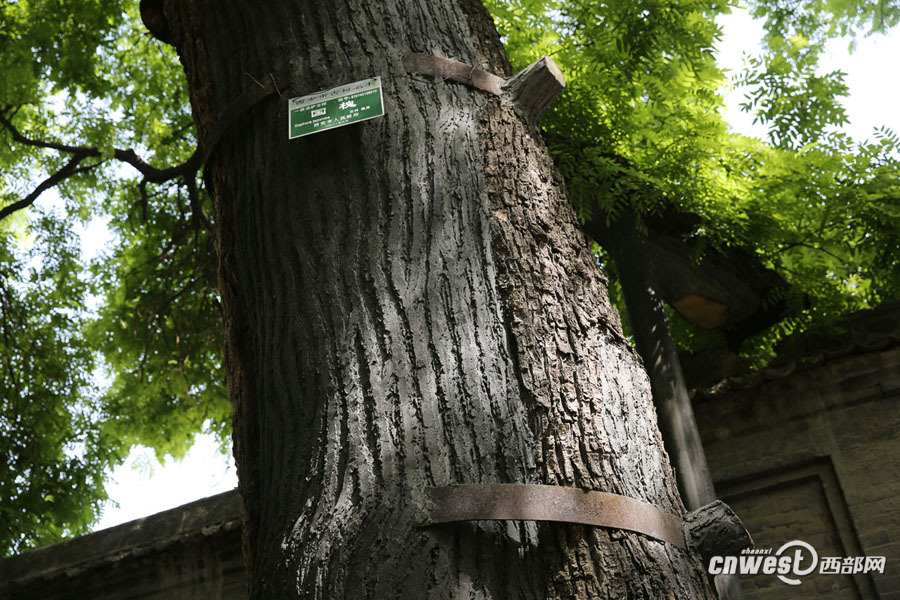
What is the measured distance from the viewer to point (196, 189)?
26.4 feet

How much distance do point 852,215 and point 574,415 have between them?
18.1 feet

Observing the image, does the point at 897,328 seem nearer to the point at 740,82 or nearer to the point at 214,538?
the point at 740,82

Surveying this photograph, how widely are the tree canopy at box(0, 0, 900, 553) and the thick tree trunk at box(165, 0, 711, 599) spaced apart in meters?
3.21

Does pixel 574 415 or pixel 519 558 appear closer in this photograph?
pixel 519 558

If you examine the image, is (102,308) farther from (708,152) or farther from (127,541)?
(708,152)

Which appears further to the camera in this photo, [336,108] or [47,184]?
[47,184]

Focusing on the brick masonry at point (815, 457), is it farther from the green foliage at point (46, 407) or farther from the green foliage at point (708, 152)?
the green foliage at point (46, 407)

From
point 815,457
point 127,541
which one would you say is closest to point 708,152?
point 815,457

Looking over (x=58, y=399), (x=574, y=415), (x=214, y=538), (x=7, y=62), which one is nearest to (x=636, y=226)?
(x=214, y=538)

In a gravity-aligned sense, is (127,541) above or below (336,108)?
above

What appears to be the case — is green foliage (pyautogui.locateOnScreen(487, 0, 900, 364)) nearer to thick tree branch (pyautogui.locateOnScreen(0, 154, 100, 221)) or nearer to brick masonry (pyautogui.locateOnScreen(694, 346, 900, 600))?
brick masonry (pyautogui.locateOnScreen(694, 346, 900, 600))

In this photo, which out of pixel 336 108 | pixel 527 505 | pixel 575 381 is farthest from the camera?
pixel 336 108

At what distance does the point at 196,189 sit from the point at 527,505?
22.7 feet

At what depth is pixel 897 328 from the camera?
6.58 meters
